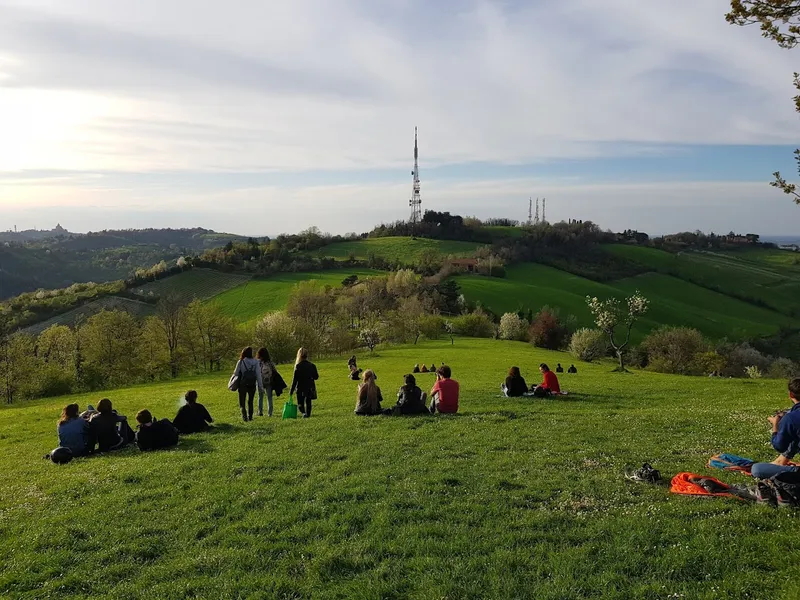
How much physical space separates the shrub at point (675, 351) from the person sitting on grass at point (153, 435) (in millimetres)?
62070

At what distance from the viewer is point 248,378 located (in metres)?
19.8

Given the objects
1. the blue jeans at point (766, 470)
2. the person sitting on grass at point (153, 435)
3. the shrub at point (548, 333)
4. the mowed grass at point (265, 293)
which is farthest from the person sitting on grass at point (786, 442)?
the mowed grass at point (265, 293)

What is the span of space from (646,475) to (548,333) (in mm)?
72201

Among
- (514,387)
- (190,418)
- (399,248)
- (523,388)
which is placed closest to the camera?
(190,418)

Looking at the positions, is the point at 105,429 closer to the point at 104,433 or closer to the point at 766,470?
the point at 104,433

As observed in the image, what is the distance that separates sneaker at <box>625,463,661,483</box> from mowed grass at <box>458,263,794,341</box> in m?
82.4

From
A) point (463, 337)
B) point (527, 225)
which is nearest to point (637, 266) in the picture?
point (527, 225)

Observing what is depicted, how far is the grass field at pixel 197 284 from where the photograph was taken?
107 meters

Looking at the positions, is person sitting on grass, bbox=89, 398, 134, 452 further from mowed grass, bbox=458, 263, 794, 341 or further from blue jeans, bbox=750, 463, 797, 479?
mowed grass, bbox=458, 263, 794, 341

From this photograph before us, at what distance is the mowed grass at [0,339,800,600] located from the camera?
708 centimetres

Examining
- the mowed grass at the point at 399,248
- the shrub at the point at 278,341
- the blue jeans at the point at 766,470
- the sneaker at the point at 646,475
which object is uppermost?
the mowed grass at the point at 399,248

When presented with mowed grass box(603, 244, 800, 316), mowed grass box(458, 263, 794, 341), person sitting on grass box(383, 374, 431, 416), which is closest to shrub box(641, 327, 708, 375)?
mowed grass box(458, 263, 794, 341)

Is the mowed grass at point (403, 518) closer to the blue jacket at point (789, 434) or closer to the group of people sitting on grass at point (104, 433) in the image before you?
the group of people sitting on grass at point (104, 433)

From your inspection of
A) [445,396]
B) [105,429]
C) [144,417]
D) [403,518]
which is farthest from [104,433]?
[403,518]
